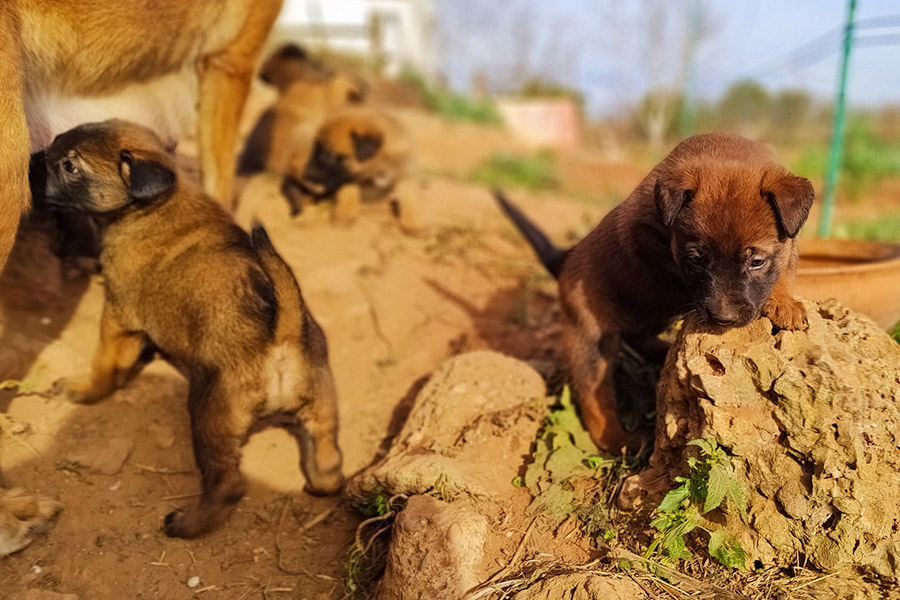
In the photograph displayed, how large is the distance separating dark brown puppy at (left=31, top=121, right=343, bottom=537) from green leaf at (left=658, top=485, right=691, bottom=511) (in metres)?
1.72

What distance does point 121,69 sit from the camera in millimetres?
4359

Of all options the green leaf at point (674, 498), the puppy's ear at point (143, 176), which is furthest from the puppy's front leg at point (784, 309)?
the puppy's ear at point (143, 176)

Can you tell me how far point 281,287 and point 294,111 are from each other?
5506 mm

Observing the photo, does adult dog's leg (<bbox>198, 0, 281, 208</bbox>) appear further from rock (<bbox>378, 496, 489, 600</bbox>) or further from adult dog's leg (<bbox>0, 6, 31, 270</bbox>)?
rock (<bbox>378, 496, 489, 600</bbox>)

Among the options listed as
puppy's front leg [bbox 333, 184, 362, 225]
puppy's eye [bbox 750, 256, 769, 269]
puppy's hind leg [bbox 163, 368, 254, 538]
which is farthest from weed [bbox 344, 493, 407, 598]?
puppy's front leg [bbox 333, 184, 362, 225]

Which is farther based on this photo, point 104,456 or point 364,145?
point 364,145

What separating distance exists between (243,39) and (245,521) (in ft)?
10.4

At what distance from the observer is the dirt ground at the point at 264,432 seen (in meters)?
3.31

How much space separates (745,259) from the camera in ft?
9.46

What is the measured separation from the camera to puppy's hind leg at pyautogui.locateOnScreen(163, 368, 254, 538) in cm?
341

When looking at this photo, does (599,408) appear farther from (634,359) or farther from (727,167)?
(727,167)

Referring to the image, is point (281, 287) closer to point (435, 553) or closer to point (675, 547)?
point (435, 553)

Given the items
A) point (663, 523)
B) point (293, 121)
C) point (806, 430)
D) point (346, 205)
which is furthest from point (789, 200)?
point (293, 121)

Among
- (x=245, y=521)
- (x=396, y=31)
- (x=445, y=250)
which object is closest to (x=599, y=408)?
(x=245, y=521)
